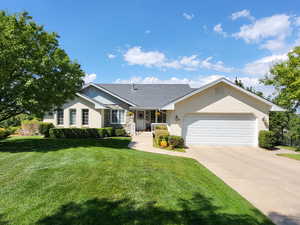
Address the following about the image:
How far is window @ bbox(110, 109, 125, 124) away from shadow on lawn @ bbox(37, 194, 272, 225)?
15.0 meters

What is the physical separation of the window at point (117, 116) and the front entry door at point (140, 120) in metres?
2.01

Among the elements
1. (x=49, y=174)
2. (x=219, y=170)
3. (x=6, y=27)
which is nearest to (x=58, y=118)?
(x=6, y=27)

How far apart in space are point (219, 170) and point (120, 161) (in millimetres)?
4197

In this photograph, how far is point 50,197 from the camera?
377 cm

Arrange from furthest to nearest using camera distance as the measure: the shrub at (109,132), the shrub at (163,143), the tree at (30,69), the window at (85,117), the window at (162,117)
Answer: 1. the window at (162,117)
2. the window at (85,117)
3. the shrub at (109,132)
4. the shrub at (163,143)
5. the tree at (30,69)

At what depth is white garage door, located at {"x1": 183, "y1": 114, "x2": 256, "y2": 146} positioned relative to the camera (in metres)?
12.0

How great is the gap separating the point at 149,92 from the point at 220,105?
11871mm

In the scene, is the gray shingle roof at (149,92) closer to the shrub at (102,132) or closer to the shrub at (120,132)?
the shrub at (120,132)

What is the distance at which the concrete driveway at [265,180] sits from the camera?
12.8ft

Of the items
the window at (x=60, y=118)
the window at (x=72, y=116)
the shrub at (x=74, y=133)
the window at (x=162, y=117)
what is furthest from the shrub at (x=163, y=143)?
the window at (x=60, y=118)

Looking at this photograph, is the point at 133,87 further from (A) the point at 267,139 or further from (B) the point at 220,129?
(A) the point at 267,139

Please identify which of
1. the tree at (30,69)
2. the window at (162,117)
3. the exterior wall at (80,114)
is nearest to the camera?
the tree at (30,69)

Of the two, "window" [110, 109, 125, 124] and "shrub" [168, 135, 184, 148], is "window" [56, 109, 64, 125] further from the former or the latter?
"shrub" [168, 135, 184, 148]

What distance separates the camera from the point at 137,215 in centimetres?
322
